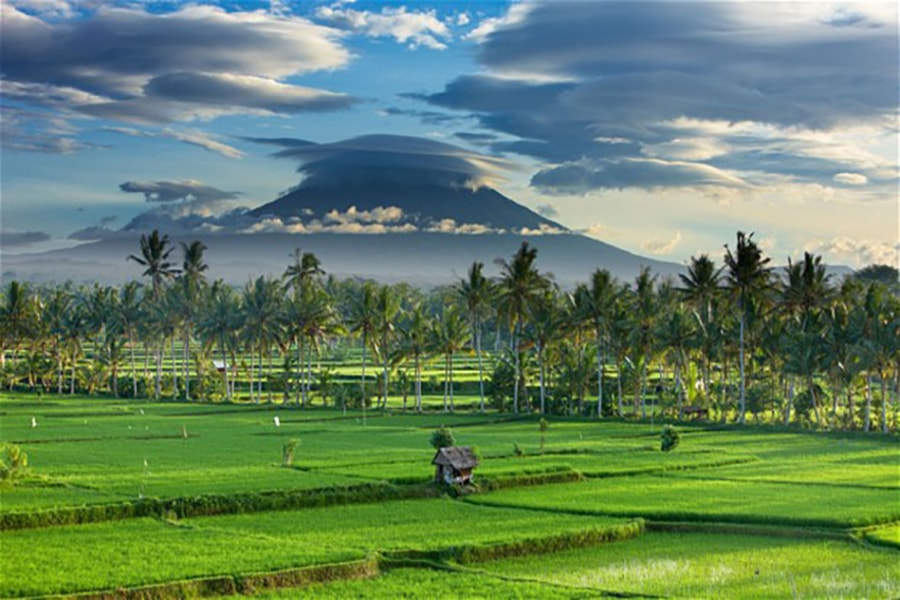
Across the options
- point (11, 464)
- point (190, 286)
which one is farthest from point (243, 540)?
point (190, 286)

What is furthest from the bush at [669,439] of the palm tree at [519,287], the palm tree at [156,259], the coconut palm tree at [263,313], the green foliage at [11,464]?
the palm tree at [156,259]

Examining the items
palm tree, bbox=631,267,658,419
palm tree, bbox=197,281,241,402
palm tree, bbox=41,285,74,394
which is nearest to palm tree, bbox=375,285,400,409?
palm tree, bbox=197,281,241,402

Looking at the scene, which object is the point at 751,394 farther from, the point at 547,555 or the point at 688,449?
the point at 547,555

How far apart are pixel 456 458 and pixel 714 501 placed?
7.33 meters

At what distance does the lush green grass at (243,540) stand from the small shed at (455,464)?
150 centimetres

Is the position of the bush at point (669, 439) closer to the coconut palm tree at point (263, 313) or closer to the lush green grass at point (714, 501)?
the lush green grass at point (714, 501)

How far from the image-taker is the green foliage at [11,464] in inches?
Answer: 1100

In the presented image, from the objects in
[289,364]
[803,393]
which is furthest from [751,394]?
[289,364]

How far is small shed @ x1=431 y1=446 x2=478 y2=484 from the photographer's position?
29.5m

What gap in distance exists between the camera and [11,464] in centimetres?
2820

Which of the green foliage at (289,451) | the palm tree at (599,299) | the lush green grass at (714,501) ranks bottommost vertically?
the lush green grass at (714,501)

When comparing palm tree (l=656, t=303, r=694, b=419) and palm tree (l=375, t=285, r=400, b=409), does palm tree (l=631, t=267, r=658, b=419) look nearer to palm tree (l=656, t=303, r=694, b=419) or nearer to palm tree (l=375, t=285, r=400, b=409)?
palm tree (l=656, t=303, r=694, b=419)

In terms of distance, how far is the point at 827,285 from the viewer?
5606 cm

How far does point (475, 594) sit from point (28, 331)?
222ft
